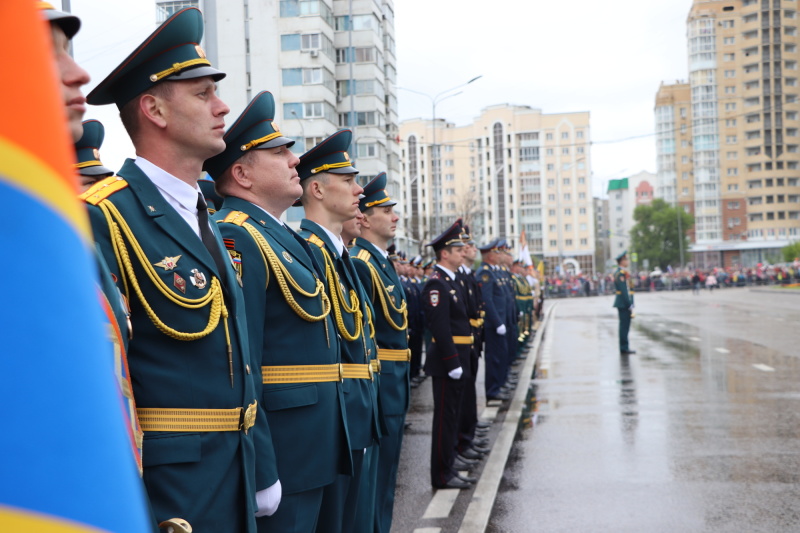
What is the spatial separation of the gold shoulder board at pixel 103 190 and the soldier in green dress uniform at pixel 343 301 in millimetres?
1488

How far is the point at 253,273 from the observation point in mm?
3303

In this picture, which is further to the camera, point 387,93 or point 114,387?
point 387,93

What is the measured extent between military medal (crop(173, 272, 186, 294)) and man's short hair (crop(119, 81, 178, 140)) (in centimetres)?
57

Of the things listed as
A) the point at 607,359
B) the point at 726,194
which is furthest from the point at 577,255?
the point at 607,359

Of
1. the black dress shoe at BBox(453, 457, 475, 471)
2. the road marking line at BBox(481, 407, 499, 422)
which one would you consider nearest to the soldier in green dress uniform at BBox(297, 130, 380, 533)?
the black dress shoe at BBox(453, 457, 475, 471)

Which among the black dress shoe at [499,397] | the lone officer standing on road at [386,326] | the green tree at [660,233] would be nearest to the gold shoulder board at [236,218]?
the lone officer standing on road at [386,326]

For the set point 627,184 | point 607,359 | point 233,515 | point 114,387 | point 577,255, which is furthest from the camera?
point 627,184

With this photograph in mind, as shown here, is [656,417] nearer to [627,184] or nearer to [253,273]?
[253,273]

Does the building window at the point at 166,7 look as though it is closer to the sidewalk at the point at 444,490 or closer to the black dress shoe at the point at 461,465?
the sidewalk at the point at 444,490

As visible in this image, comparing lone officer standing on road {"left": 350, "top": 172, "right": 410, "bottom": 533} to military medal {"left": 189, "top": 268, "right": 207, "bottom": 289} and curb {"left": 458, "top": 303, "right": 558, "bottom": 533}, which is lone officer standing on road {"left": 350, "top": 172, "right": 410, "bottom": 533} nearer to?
curb {"left": 458, "top": 303, "right": 558, "bottom": 533}

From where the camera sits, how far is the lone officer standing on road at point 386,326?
5156 mm

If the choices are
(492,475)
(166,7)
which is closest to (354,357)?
(492,475)

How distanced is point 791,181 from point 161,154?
11571cm

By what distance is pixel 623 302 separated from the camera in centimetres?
1881
